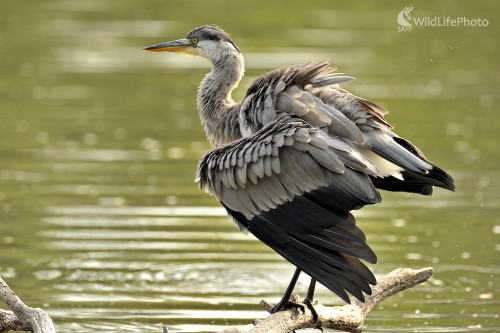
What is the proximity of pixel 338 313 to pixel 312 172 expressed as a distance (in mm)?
1132

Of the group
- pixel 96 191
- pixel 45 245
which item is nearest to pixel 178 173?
pixel 96 191

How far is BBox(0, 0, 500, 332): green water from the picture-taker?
11.0 m

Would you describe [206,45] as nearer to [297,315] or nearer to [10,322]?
[297,315]

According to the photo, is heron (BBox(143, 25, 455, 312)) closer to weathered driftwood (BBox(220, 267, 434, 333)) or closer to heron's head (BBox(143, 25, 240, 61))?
weathered driftwood (BBox(220, 267, 434, 333))

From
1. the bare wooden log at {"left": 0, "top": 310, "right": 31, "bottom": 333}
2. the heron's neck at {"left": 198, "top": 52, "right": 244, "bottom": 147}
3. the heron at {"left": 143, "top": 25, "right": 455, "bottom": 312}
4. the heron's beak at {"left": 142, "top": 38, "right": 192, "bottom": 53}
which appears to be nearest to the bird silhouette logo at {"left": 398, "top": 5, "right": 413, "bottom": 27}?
the heron's beak at {"left": 142, "top": 38, "right": 192, "bottom": 53}

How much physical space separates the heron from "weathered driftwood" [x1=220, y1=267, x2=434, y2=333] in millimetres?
179

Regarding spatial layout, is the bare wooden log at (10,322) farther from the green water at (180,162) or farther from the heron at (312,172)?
the heron at (312,172)

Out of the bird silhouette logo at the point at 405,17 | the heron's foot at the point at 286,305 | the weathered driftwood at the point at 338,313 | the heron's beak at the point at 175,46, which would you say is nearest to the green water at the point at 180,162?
the bird silhouette logo at the point at 405,17

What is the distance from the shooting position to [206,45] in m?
10.5

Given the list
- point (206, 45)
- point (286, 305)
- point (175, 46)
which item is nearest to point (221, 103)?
point (206, 45)

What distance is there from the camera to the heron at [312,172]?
7977 millimetres

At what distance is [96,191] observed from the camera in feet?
47.3

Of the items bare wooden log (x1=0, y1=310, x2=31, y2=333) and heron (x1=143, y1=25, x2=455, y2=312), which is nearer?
heron (x1=143, y1=25, x2=455, y2=312)

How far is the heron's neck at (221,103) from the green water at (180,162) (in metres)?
1.77
